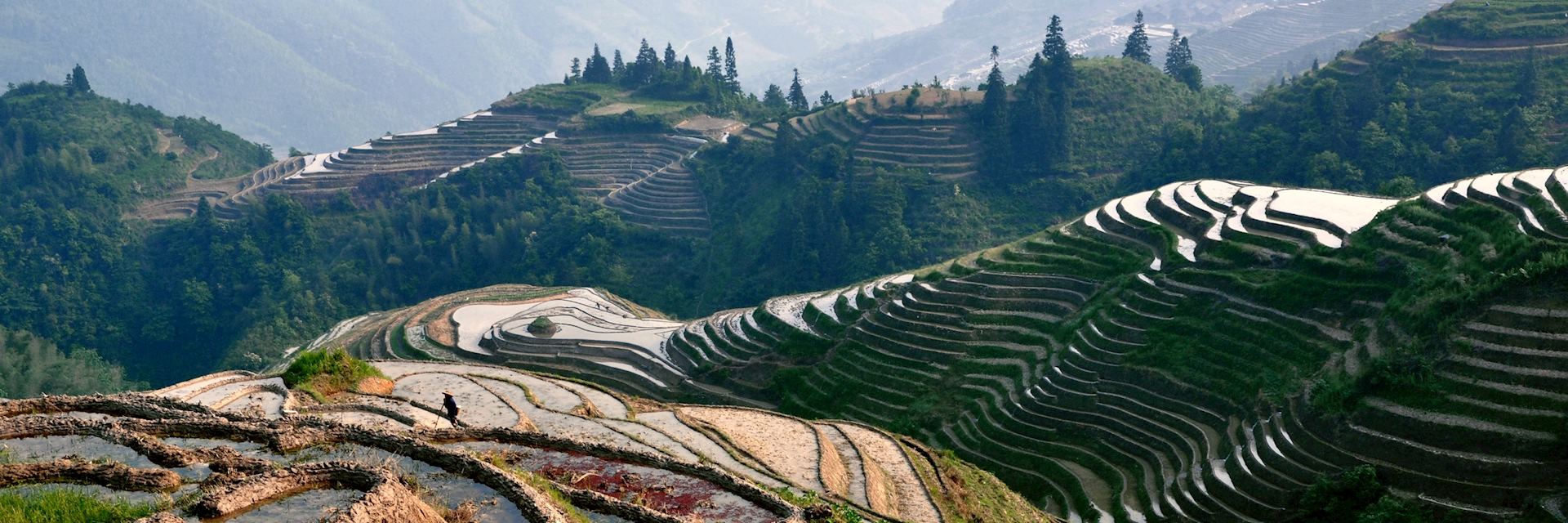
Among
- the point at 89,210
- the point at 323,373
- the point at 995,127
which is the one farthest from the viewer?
the point at 89,210

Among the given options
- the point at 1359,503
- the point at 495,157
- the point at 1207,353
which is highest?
the point at 495,157

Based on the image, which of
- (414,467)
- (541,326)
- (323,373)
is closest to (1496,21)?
(541,326)

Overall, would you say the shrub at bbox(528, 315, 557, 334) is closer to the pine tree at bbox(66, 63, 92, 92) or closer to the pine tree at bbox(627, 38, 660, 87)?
the pine tree at bbox(627, 38, 660, 87)

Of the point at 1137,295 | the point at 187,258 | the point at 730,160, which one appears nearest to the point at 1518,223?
the point at 1137,295

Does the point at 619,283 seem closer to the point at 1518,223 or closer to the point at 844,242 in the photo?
the point at 844,242

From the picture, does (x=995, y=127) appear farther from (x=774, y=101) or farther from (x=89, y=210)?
(x=89, y=210)

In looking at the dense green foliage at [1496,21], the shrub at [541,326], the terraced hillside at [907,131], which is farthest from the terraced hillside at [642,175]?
the dense green foliage at [1496,21]
